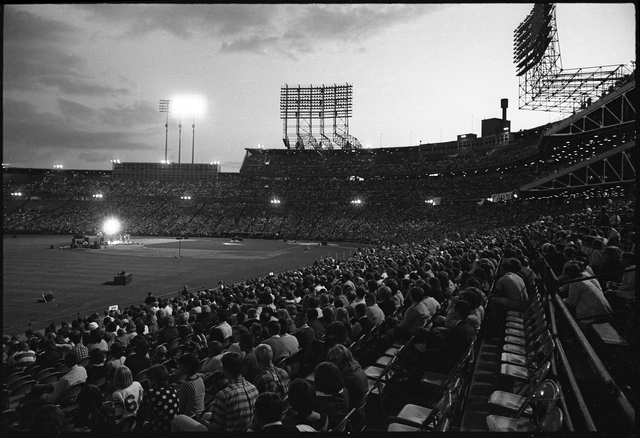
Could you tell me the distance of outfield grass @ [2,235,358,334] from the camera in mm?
19703

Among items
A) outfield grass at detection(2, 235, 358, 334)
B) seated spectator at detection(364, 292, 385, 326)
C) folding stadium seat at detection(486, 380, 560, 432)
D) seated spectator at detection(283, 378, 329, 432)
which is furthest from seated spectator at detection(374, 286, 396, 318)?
outfield grass at detection(2, 235, 358, 334)

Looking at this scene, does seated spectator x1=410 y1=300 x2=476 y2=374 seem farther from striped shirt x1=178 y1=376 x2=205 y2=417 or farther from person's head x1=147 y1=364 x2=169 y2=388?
person's head x1=147 y1=364 x2=169 y2=388

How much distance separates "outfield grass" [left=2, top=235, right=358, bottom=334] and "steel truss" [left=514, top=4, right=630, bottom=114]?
23.9m

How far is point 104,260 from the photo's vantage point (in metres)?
37.8

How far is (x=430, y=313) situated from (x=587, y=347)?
14.0ft

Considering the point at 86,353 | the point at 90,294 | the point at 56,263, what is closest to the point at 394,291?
the point at 86,353

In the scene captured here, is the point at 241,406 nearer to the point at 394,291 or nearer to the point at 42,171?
the point at 394,291

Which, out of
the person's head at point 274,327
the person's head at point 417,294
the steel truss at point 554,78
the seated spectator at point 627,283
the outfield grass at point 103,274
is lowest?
the outfield grass at point 103,274

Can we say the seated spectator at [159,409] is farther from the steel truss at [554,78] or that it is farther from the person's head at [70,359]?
the steel truss at [554,78]

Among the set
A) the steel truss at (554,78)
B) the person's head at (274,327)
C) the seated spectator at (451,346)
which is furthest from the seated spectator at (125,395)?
the steel truss at (554,78)

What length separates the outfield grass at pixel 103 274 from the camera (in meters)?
19.7

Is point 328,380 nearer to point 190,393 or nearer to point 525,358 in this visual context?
point 190,393

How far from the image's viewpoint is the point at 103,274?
29.9 metres

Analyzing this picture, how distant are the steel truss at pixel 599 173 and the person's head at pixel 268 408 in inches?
1025
